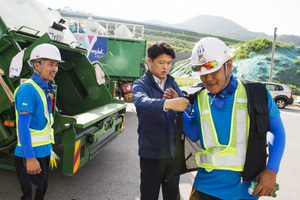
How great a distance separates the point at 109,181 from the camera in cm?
314

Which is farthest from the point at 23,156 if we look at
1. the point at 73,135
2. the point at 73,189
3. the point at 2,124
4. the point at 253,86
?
the point at 253,86

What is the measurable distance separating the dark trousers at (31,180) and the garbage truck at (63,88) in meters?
0.49

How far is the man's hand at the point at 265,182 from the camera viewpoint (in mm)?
1193

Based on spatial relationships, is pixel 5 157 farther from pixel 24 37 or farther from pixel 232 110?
pixel 232 110

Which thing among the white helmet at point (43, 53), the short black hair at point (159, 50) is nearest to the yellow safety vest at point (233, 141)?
the short black hair at point (159, 50)

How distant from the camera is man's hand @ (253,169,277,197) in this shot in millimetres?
1193

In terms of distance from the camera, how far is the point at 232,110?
1.28 meters

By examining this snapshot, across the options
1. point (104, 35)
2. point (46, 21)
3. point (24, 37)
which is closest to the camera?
point (24, 37)

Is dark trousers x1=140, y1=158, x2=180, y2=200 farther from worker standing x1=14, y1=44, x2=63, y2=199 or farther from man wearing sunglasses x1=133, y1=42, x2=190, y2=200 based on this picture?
worker standing x1=14, y1=44, x2=63, y2=199

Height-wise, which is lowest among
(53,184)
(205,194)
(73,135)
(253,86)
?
(53,184)

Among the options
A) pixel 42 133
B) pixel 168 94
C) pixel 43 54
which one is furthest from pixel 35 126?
pixel 168 94

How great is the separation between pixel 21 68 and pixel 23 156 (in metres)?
1.00

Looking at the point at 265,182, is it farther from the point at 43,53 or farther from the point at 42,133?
the point at 43,53

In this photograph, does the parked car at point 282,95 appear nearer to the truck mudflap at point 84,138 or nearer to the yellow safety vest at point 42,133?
the truck mudflap at point 84,138
